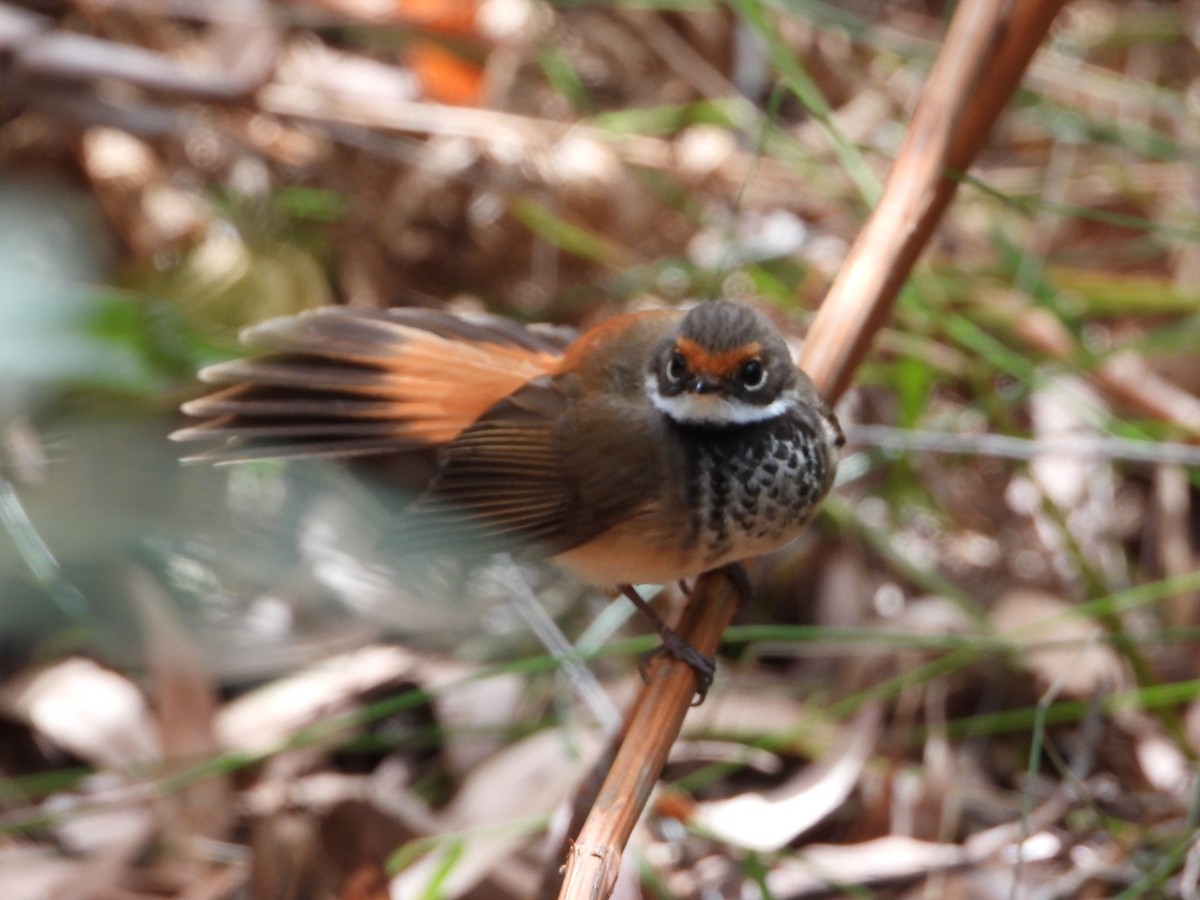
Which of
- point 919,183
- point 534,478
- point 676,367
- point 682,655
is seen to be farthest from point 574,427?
point 919,183

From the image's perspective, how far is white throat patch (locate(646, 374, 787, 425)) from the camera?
8.29ft

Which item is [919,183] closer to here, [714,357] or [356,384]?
[714,357]

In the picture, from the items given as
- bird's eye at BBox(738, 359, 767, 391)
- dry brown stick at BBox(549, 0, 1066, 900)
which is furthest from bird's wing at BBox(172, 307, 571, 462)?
dry brown stick at BBox(549, 0, 1066, 900)

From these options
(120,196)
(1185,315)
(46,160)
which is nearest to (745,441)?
(1185,315)

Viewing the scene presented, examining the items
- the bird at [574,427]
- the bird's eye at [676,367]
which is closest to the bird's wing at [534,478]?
the bird at [574,427]

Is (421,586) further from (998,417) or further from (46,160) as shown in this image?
(46,160)

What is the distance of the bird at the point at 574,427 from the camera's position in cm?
248

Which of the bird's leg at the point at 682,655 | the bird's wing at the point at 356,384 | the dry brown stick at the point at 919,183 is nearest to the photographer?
the bird's leg at the point at 682,655

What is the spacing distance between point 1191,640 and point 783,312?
4.96ft

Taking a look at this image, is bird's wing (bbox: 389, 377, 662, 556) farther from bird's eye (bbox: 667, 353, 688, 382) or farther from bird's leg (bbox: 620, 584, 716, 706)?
bird's leg (bbox: 620, 584, 716, 706)

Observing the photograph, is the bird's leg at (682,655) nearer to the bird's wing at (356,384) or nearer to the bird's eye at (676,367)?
the bird's eye at (676,367)

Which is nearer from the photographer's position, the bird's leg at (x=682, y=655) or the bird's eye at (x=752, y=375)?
the bird's leg at (x=682, y=655)

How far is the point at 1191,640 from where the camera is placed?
3.49 metres

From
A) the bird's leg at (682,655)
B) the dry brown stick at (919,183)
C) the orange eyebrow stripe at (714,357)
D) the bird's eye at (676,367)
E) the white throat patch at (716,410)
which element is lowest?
the bird's leg at (682,655)
